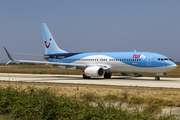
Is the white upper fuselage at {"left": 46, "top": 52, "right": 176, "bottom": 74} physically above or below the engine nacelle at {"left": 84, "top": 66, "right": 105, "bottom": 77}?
above

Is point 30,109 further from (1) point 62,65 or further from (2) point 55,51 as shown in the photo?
(2) point 55,51

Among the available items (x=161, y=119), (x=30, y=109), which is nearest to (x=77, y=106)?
(x=30, y=109)

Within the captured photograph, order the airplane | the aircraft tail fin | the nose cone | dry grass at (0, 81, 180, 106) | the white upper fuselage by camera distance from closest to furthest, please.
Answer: dry grass at (0, 81, 180, 106), the nose cone, the white upper fuselage, the airplane, the aircraft tail fin

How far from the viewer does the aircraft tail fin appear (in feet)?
142

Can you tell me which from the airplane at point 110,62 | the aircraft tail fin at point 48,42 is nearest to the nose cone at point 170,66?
the airplane at point 110,62

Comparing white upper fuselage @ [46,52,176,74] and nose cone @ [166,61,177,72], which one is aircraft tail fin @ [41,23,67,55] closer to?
white upper fuselage @ [46,52,176,74]

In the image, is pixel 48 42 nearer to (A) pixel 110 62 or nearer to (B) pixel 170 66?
(A) pixel 110 62

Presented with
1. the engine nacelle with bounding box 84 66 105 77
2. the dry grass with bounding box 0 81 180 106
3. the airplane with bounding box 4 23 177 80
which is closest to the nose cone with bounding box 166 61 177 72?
the airplane with bounding box 4 23 177 80

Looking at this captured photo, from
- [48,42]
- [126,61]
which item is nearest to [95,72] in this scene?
[126,61]

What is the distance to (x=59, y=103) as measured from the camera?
33.7 feet

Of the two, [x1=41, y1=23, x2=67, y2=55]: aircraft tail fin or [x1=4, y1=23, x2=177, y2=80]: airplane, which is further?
[x1=41, y1=23, x2=67, y2=55]: aircraft tail fin

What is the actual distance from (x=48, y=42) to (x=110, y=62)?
45.3ft

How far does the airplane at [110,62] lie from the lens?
102 feet

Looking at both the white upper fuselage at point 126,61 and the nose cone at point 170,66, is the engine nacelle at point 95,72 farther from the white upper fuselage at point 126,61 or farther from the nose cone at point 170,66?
the nose cone at point 170,66
